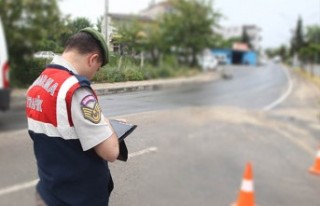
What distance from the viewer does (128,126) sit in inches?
68.9

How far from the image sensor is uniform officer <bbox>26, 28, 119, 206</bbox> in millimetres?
1464

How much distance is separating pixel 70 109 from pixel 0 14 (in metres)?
4.18

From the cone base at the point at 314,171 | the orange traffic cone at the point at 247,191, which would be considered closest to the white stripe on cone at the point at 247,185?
the orange traffic cone at the point at 247,191

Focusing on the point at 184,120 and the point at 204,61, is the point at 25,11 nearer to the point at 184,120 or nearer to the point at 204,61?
the point at 184,120

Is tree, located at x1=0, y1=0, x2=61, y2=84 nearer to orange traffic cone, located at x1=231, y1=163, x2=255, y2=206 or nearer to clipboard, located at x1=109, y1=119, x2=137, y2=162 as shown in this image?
clipboard, located at x1=109, y1=119, x2=137, y2=162

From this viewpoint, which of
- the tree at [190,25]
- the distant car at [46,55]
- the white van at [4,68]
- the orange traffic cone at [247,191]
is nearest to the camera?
the distant car at [46,55]

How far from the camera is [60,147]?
1.52 meters

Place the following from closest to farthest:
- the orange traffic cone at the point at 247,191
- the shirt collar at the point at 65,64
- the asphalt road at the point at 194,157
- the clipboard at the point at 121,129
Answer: the shirt collar at the point at 65,64 → the clipboard at the point at 121,129 → the asphalt road at the point at 194,157 → the orange traffic cone at the point at 247,191

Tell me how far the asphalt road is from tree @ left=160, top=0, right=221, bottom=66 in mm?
17431

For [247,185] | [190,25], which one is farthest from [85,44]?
[190,25]

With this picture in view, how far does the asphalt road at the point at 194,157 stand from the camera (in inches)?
87.0

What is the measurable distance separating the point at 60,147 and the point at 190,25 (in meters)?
29.2

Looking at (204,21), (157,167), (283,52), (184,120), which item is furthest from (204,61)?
(283,52)

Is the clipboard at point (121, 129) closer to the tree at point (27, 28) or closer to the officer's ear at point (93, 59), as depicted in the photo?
the officer's ear at point (93, 59)
